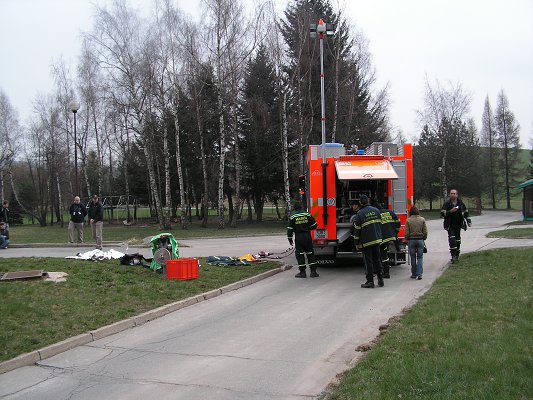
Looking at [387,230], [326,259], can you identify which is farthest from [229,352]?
[326,259]

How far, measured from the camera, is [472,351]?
523 cm

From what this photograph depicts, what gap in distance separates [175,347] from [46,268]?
585 centimetres

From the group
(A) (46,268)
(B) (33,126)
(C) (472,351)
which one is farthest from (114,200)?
(C) (472,351)

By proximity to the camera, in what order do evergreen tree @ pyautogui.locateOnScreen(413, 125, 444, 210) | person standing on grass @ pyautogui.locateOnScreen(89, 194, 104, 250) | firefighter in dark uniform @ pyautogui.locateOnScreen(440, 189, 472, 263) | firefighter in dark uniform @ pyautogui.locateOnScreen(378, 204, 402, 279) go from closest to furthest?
firefighter in dark uniform @ pyautogui.locateOnScreen(378, 204, 402, 279) → firefighter in dark uniform @ pyautogui.locateOnScreen(440, 189, 472, 263) → person standing on grass @ pyautogui.locateOnScreen(89, 194, 104, 250) → evergreen tree @ pyautogui.locateOnScreen(413, 125, 444, 210)

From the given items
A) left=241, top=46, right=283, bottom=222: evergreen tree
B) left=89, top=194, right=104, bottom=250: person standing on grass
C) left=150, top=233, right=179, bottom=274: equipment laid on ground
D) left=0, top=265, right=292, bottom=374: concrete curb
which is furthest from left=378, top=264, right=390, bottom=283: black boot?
left=241, top=46, right=283, bottom=222: evergreen tree

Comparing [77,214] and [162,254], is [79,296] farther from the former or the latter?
[77,214]

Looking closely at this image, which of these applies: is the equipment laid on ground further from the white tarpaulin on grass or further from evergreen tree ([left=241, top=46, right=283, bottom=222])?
evergreen tree ([left=241, top=46, right=283, bottom=222])

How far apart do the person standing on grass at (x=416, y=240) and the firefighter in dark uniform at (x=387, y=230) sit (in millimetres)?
291

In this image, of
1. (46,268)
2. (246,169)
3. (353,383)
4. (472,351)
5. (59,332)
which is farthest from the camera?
(246,169)

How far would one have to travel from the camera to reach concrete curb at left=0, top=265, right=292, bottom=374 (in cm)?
605

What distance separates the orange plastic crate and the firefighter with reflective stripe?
3.84 meters

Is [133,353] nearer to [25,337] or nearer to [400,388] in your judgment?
[25,337]

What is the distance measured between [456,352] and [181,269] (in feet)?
23.5

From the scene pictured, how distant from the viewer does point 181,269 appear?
11.2m
